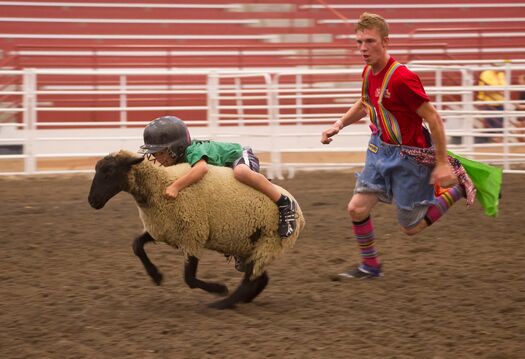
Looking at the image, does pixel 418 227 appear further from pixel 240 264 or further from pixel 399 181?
pixel 240 264

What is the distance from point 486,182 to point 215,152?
1.63 meters

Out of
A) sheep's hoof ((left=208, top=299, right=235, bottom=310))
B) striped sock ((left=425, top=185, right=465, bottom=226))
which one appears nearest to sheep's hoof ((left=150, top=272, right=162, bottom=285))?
sheep's hoof ((left=208, top=299, right=235, bottom=310))

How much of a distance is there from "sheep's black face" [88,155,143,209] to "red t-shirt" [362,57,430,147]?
55.2 inches

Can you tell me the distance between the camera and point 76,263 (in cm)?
550

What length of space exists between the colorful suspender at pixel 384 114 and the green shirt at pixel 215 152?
83cm

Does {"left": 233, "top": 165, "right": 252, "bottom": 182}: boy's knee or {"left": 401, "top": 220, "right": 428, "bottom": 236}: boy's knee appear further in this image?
{"left": 401, "top": 220, "right": 428, "bottom": 236}: boy's knee

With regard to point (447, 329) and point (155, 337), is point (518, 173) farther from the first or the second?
point (155, 337)

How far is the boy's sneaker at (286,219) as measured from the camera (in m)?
4.34

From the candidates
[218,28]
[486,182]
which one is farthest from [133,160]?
[218,28]

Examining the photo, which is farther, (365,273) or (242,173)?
(365,273)

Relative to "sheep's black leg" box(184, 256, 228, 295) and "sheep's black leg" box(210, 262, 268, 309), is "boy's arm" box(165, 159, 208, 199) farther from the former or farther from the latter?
"sheep's black leg" box(210, 262, 268, 309)

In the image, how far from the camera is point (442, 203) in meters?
4.93

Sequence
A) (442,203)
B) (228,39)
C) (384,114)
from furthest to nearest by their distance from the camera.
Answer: (228,39), (442,203), (384,114)

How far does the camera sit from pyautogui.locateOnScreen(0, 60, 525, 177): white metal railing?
1035cm
